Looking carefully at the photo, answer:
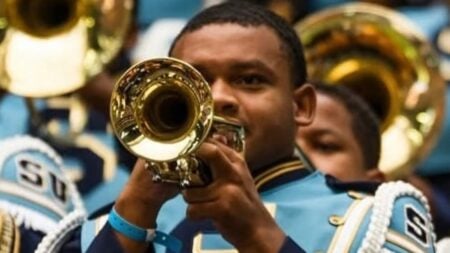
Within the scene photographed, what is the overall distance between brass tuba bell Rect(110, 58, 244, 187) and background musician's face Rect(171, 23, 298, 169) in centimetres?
14

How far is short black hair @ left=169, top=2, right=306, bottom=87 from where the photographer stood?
11.1 ft

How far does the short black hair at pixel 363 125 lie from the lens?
4.14m

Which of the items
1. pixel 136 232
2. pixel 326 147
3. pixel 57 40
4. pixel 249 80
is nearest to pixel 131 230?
pixel 136 232

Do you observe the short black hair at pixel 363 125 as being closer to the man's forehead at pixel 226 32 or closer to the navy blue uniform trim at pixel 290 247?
the man's forehead at pixel 226 32

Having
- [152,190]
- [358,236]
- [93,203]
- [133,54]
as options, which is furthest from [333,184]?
[133,54]

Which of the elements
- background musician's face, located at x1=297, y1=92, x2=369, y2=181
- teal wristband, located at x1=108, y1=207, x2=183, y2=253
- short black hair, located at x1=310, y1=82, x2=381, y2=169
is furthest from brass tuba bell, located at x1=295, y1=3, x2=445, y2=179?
teal wristband, located at x1=108, y1=207, x2=183, y2=253

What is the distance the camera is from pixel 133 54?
5043 mm

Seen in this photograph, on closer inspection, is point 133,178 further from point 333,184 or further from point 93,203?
point 93,203

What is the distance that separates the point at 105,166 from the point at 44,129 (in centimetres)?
19

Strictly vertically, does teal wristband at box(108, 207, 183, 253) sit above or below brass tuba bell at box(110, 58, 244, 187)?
below

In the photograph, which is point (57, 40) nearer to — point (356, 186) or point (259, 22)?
point (259, 22)

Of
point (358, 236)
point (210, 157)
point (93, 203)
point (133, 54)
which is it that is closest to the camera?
point (210, 157)

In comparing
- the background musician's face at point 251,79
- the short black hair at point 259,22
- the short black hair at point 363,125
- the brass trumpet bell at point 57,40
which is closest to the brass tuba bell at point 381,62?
the brass trumpet bell at point 57,40

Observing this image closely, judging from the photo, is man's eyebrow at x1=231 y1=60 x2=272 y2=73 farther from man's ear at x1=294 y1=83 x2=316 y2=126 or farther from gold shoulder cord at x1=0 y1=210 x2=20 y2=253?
gold shoulder cord at x1=0 y1=210 x2=20 y2=253
